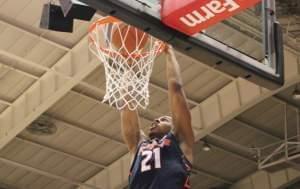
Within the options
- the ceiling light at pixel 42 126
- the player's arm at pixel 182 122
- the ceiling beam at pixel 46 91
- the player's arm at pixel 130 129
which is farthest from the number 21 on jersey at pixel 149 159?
the ceiling light at pixel 42 126

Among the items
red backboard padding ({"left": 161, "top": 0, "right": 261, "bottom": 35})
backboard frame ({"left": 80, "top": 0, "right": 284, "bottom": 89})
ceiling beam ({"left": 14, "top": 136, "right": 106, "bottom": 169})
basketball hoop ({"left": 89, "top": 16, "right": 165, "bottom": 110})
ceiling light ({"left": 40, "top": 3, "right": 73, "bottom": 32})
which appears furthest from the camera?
ceiling beam ({"left": 14, "top": 136, "right": 106, "bottom": 169})

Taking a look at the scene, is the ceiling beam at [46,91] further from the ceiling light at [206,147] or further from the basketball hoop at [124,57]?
the basketball hoop at [124,57]

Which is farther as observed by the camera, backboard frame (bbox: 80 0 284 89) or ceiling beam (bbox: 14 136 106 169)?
ceiling beam (bbox: 14 136 106 169)

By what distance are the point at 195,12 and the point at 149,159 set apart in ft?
3.48

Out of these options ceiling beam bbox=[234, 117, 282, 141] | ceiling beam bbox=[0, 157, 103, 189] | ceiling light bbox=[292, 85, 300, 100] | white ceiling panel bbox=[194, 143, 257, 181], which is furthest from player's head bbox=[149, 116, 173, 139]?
ceiling beam bbox=[0, 157, 103, 189]

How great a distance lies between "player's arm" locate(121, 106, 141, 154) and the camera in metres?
5.26

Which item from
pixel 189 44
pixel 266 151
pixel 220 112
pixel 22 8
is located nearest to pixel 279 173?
pixel 266 151

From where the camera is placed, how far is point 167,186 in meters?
4.57

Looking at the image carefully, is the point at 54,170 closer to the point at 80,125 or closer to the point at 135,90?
the point at 80,125

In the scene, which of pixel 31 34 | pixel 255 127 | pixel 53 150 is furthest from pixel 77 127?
pixel 255 127

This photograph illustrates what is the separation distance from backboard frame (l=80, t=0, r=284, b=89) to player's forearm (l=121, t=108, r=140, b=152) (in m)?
0.84

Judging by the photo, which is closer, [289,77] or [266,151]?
[289,77]

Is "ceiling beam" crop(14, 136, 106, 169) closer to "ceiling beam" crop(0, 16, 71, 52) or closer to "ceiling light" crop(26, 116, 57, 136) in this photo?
"ceiling light" crop(26, 116, 57, 136)

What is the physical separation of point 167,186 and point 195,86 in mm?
7933
